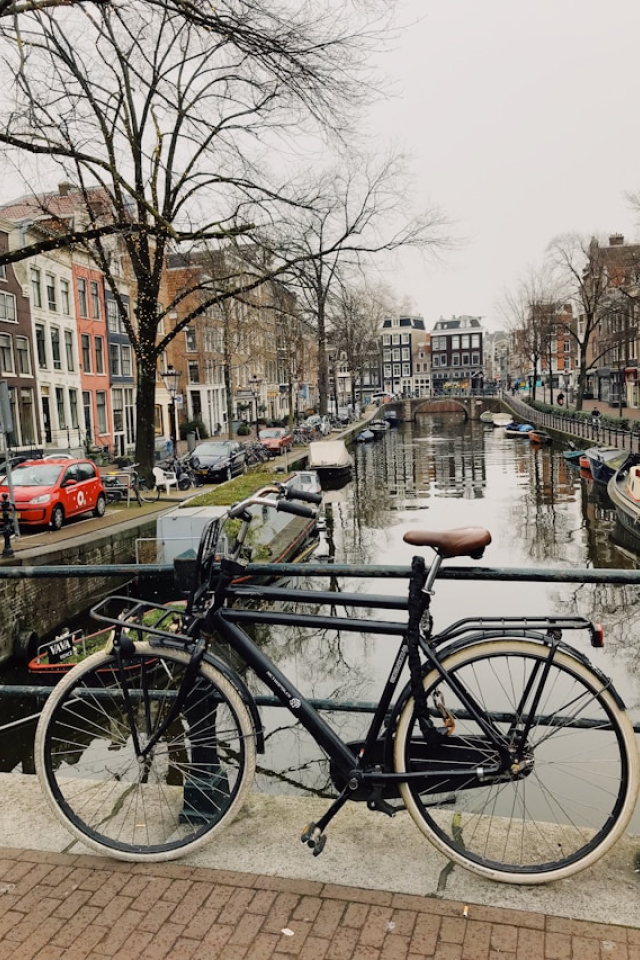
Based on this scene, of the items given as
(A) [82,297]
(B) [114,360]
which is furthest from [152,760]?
(B) [114,360]

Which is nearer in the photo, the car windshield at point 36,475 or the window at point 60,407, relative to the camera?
the car windshield at point 36,475

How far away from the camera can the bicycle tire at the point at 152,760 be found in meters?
2.50

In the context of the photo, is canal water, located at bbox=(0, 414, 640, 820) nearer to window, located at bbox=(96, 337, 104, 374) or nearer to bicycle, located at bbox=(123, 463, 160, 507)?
bicycle, located at bbox=(123, 463, 160, 507)

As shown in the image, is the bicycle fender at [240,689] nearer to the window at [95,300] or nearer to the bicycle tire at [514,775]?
the bicycle tire at [514,775]

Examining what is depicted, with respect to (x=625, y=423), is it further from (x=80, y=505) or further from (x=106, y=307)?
(x=80, y=505)

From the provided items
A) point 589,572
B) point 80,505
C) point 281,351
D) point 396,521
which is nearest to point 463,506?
point 396,521

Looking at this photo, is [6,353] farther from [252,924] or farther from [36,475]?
[252,924]

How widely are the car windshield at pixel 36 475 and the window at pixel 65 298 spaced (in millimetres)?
17941

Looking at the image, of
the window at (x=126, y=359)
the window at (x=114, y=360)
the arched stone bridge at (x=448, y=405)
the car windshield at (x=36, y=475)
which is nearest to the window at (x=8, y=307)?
the window at (x=114, y=360)

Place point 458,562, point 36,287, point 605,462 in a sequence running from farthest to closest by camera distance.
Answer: point 36,287 → point 605,462 → point 458,562

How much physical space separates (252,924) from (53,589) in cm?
1156

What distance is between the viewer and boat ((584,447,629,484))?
1138 inches

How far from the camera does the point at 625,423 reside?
1489 inches

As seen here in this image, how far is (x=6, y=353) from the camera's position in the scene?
93.6ft
